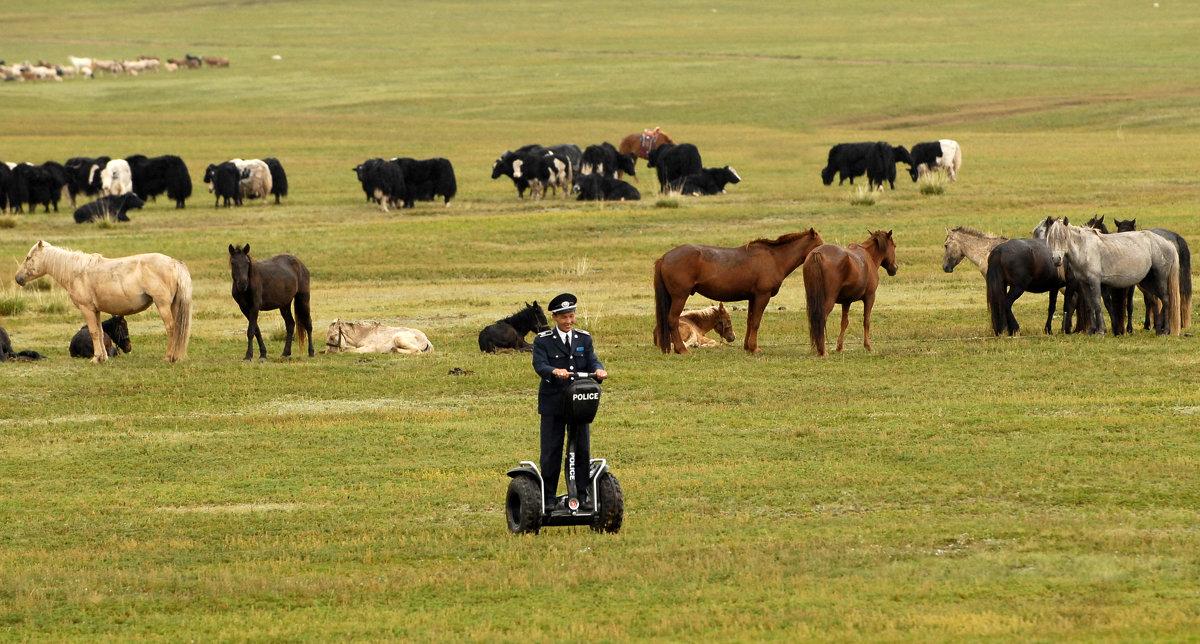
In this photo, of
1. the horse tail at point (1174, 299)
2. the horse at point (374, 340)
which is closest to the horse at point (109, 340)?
the horse at point (374, 340)

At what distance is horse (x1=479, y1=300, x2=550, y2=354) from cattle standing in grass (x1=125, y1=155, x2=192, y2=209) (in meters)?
24.1

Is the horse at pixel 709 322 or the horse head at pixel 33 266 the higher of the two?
the horse head at pixel 33 266

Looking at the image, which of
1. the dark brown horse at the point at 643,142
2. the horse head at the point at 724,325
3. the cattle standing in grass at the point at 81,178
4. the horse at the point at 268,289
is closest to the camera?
the horse at the point at 268,289

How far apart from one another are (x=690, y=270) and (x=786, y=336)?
276cm

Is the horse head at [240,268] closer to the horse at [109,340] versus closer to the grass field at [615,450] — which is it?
the grass field at [615,450]

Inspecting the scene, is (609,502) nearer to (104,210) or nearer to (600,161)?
(104,210)

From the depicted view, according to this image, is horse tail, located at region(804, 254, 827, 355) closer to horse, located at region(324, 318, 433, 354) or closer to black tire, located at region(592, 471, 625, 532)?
horse, located at region(324, 318, 433, 354)

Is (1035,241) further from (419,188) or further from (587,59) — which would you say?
(587,59)

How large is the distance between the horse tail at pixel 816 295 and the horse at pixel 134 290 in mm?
7420

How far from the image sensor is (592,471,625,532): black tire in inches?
420

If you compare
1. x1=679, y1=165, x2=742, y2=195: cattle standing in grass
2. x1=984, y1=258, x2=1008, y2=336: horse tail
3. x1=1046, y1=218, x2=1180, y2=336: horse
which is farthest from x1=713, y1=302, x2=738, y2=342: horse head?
x1=679, y1=165, x2=742, y2=195: cattle standing in grass

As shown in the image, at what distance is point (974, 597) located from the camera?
9047 millimetres

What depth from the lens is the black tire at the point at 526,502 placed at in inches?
420

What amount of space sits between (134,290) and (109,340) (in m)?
1.54
